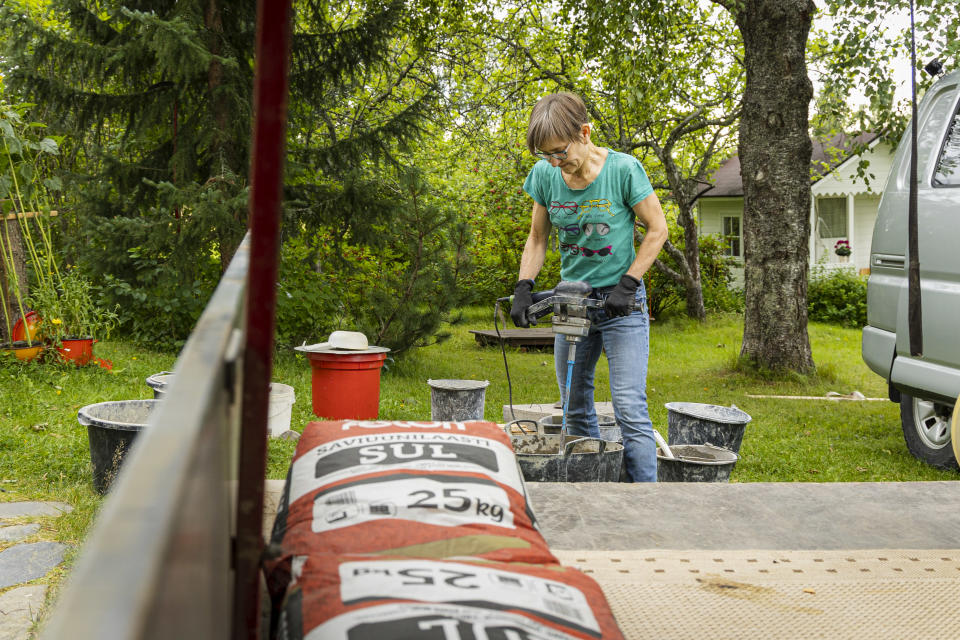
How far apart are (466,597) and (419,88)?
12205mm

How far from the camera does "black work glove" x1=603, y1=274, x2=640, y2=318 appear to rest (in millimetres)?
3000

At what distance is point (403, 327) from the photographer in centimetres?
725

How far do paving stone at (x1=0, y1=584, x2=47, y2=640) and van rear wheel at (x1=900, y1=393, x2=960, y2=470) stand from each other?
4.06m

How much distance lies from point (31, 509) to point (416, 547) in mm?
2613

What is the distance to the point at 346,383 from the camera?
5.25 meters

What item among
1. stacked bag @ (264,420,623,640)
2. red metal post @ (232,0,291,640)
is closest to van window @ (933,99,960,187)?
stacked bag @ (264,420,623,640)

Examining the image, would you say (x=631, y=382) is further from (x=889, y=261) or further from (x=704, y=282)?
(x=704, y=282)

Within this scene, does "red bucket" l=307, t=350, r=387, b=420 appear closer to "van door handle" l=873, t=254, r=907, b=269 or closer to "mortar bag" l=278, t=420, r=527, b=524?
"van door handle" l=873, t=254, r=907, b=269

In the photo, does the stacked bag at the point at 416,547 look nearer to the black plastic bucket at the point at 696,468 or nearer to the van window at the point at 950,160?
the black plastic bucket at the point at 696,468

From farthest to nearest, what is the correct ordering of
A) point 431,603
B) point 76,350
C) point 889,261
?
point 76,350 → point 889,261 → point 431,603

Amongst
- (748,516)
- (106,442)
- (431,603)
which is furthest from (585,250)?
(431,603)

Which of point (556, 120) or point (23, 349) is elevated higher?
point (556, 120)

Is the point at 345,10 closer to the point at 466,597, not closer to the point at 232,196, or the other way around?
the point at 232,196

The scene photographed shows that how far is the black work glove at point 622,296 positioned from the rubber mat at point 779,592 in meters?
1.23
